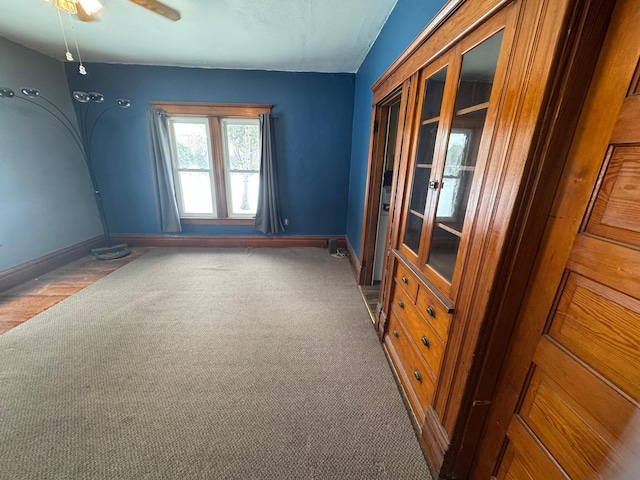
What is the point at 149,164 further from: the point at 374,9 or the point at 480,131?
the point at 480,131

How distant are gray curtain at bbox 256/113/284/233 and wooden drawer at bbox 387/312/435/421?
8.31ft

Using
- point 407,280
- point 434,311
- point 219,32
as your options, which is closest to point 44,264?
point 219,32

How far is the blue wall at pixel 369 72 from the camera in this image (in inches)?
56.6

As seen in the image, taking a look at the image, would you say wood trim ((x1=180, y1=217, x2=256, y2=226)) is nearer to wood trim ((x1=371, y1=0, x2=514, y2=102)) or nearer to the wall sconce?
the wall sconce

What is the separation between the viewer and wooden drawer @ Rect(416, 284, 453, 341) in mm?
1101

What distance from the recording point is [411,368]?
1461 millimetres

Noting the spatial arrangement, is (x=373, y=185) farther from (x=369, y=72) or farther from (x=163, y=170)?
(x=163, y=170)

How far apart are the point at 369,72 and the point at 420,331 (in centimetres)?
268

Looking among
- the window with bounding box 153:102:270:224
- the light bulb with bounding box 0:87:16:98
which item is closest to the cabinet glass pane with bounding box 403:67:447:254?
the window with bounding box 153:102:270:224

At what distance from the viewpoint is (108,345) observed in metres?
1.81

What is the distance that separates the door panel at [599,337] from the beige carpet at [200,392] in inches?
27.6

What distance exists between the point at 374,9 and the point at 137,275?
3.69 metres

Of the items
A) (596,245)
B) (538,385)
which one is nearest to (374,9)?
(596,245)

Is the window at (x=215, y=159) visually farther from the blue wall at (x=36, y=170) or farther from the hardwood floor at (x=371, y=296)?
the hardwood floor at (x=371, y=296)
